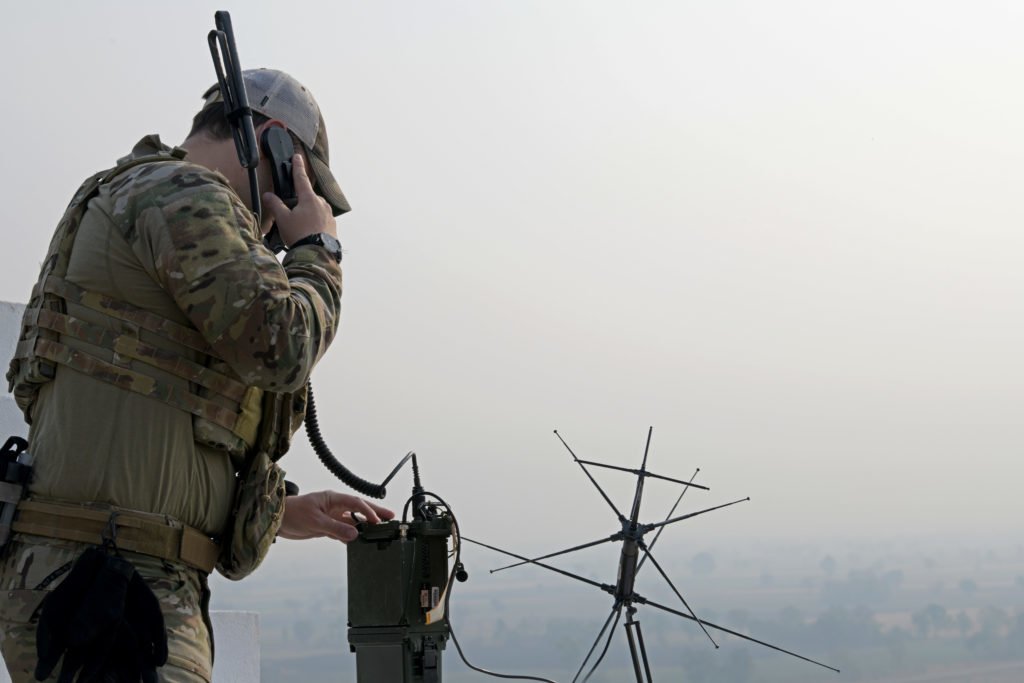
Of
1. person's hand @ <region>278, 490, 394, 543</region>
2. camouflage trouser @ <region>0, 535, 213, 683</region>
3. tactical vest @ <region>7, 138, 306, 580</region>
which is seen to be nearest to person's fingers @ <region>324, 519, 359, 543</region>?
person's hand @ <region>278, 490, 394, 543</region>

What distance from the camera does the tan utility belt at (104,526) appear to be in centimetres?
237

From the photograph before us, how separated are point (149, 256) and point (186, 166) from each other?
0.64 feet

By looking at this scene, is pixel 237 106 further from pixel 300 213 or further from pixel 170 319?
pixel 170 319

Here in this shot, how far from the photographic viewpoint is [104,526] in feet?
7.77

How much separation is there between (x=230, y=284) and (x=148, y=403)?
0.96 feet

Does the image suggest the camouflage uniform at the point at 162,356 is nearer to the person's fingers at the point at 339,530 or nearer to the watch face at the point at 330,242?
the watch face at the point at 330,242

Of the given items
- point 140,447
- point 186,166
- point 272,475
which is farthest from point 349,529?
point 186,166

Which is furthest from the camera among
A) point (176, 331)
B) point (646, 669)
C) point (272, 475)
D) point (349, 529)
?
point (646, 669)

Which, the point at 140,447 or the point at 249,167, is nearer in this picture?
the point at 140,447

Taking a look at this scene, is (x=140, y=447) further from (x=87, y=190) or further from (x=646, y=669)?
(x=646, y=669)

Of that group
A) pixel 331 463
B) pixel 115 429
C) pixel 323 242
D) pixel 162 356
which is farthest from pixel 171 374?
pixel 331 463

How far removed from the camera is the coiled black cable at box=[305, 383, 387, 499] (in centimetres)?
414

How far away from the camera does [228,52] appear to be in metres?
2.79

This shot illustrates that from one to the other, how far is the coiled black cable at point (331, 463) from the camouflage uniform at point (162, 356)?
5.28ft
